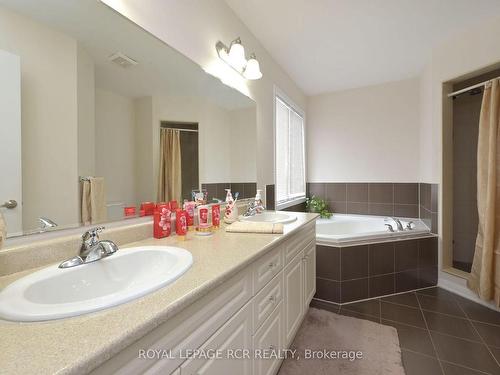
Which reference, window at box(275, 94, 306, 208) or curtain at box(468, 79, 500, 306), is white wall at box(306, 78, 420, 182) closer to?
window at box(275, 94, 306, 208)

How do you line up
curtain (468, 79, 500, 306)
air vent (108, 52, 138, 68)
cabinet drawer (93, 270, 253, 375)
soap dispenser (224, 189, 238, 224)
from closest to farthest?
cabinet drawer (93, 270, 253, 375) < air vent (108, 52, 138, 68) < soap dispenser (224, 189, 238, 224) < curtain (468, 79, 500, 306)

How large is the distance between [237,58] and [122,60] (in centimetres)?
91

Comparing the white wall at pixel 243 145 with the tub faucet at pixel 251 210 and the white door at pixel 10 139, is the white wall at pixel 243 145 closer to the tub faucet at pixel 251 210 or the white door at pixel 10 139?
the tub faucet at pixel 251 210

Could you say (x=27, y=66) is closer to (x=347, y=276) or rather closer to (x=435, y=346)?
(x=347, y=276)

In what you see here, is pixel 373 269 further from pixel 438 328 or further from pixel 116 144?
pixel 116 144

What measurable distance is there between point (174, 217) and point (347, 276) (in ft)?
5.53

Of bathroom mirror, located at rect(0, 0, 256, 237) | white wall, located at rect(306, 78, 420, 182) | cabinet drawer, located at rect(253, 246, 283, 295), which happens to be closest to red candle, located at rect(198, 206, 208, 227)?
bathroom mirror, located at rect(0, 0, 256, 237)

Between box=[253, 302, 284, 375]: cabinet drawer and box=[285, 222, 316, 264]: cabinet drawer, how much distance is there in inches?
10.8

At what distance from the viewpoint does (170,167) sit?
135 cm

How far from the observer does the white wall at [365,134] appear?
3.16m

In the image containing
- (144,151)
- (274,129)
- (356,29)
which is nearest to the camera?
(144,151)

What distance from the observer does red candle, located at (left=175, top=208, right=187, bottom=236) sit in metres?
1.23

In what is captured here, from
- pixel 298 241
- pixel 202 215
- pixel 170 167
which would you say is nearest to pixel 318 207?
pixel 298 241

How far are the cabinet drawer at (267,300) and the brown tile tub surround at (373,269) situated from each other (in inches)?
42.2
